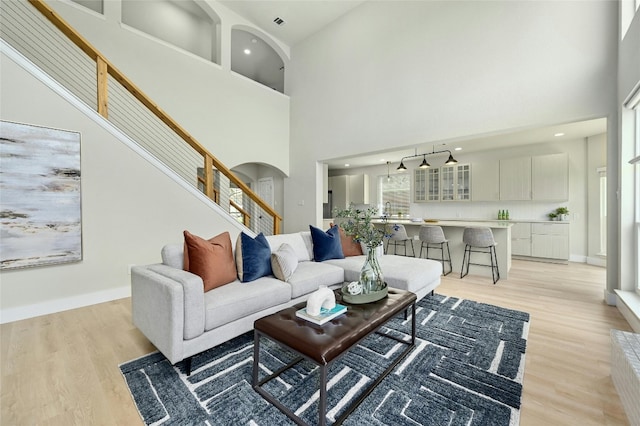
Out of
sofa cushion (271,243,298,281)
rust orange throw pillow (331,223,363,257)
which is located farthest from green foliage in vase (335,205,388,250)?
rust orange throw pillow (331,223,363,257)

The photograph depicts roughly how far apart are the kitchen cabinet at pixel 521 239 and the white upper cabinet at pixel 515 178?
64cm

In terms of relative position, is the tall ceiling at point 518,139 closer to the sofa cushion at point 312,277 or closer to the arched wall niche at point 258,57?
the sofa cushion at point 312,277

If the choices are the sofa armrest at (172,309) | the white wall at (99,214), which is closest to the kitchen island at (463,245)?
the sofa armrest at (172,309)

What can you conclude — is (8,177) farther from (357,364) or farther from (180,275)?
(357,364)

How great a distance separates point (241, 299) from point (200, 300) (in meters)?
0.33

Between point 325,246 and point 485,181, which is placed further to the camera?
point 485,181

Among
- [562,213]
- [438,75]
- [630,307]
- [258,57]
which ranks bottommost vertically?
[630,307]

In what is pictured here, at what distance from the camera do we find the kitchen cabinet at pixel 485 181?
21.4 ft

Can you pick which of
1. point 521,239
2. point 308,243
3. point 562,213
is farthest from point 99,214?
point 562,213

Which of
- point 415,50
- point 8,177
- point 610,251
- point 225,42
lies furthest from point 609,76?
point 8,177

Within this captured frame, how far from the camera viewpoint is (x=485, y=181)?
262 inches

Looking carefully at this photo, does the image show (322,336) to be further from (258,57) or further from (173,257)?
(258,57)

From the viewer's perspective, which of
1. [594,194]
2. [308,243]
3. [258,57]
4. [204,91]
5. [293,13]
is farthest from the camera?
[258,57]

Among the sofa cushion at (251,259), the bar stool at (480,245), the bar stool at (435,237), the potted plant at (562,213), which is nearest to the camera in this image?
the sofa cushion at (251,259)
